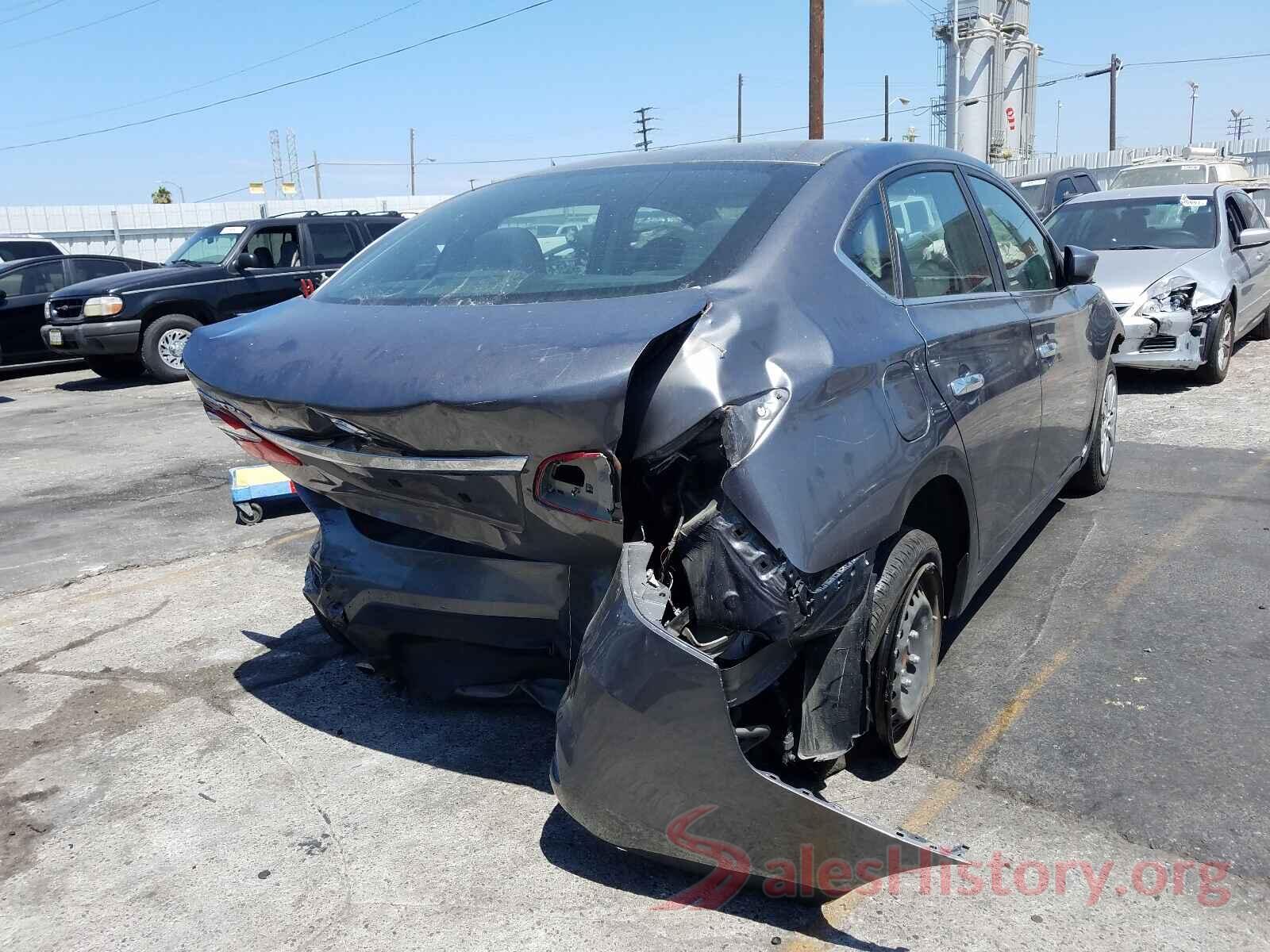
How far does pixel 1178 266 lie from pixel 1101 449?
3996mm

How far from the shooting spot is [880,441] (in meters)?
2.61

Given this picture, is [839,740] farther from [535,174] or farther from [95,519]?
[95,519]

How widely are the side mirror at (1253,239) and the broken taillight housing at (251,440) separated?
28.5 ft

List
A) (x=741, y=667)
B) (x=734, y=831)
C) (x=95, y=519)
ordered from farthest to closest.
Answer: (x=95, y=519) → (x=741, y=667) → (x=734, y=831)

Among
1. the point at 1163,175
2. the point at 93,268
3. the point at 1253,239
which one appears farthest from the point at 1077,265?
the point at 1163,175

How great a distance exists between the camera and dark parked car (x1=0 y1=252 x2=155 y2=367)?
44.3 ft

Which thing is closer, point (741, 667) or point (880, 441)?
point (741, 667)

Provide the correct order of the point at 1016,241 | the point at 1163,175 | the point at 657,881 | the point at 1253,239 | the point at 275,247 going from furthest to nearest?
the point at 1163,175 < the point at 275,247 < the point at 1253,239 < the point at 1016,241 < the point at 657,881

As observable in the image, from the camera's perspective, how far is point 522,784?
3025mm

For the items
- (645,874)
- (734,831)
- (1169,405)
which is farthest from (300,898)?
(1169,405)

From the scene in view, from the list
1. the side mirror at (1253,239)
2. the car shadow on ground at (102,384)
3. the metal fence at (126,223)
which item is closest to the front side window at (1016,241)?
the side mirror at (1253,239)

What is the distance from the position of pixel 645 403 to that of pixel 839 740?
982 millimetres

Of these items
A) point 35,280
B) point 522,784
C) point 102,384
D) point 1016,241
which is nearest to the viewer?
point 522,784

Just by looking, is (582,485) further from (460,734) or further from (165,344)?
(165,344)
